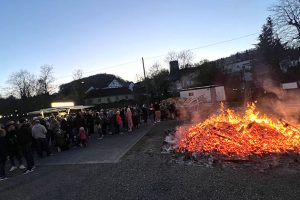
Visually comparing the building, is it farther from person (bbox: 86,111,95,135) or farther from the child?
the child

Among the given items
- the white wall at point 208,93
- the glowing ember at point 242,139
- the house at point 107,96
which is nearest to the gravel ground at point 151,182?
the glowing ember at point 242,139

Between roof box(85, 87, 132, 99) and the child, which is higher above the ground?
roof box(85, 87, 132, 99)

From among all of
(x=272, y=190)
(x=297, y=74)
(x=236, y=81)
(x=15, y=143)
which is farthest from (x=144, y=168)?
(x=236, y=81)

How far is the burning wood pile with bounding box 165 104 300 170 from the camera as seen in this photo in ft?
39.5

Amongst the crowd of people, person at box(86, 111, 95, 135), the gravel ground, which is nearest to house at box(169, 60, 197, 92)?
the crowd of people

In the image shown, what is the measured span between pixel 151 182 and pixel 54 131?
10.4 metres

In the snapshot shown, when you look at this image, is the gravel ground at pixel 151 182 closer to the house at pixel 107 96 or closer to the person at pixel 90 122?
the person at pixel 90 122

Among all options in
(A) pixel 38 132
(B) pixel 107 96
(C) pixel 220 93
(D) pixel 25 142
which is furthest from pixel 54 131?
(B) pixel 107 96

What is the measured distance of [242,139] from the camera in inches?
519

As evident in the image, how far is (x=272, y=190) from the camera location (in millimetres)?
8570

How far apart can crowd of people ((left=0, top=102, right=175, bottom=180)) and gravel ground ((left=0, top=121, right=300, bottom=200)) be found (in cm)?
143

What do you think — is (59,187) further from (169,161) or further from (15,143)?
(15,143)

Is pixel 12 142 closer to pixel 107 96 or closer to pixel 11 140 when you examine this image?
pixel 11 140

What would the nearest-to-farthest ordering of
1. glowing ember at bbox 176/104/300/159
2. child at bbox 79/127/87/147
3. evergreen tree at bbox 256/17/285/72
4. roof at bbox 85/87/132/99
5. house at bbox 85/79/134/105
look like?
glowing ember at bbox 176/104/300/159
child at bbox 79/127/87/147
evergreen tree at bbox 256/17/285/72
house at bbox 85/79/134/105
roof at bbox 85/87/132/99
